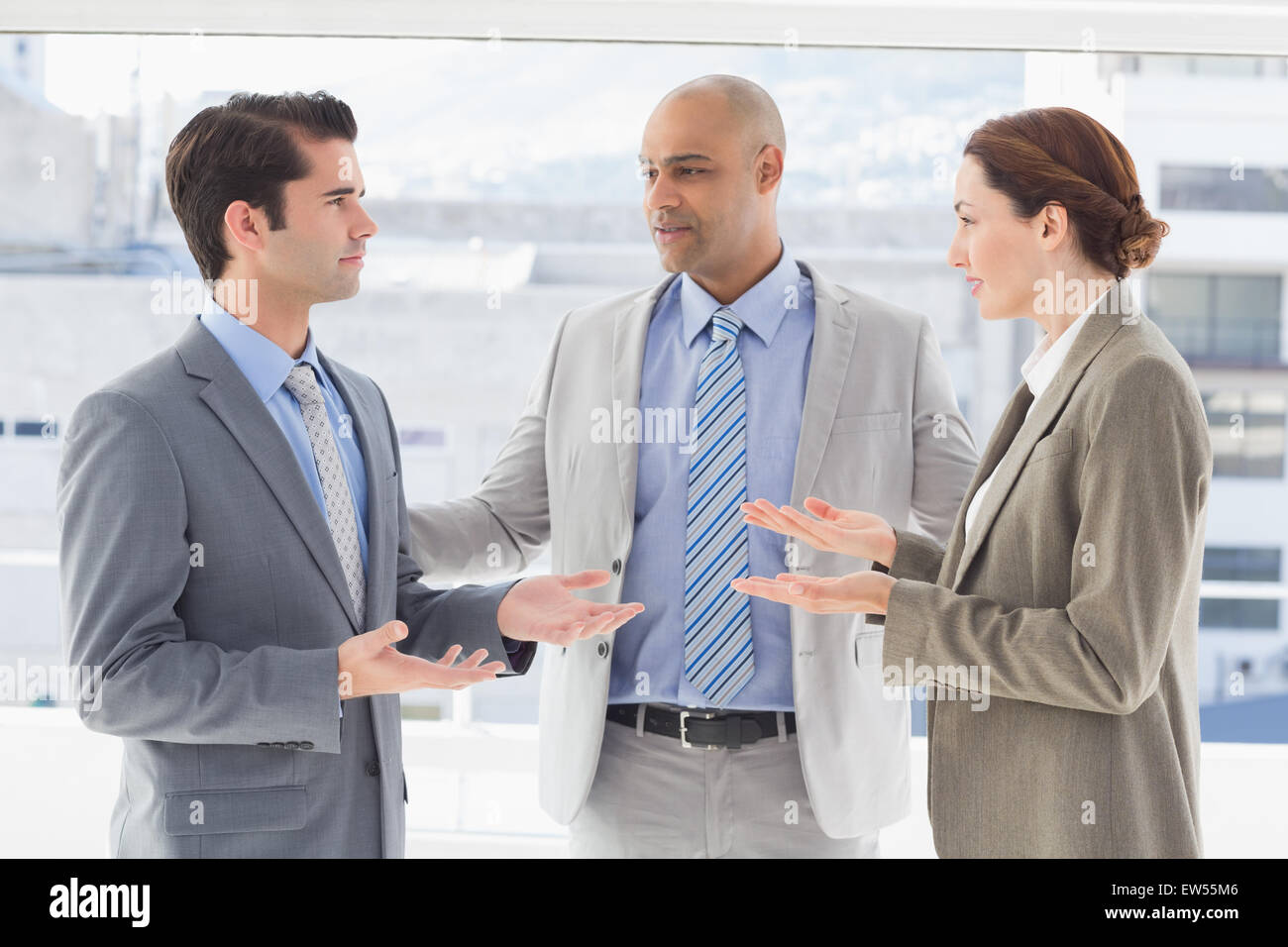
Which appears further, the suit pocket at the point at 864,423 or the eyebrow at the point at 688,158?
the eyebrow at the point at 688,158

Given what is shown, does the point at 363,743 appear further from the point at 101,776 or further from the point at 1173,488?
the point at 101,776

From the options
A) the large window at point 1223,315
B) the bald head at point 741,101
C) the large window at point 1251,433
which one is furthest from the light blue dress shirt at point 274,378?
the large window at point 1223,315

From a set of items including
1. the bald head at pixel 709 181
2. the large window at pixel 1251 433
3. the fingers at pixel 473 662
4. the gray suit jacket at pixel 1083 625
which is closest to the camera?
the gray suit jacket at pixel 1083 625

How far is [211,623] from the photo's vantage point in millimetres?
1471

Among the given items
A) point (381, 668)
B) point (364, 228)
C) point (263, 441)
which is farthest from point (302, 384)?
point (381, 668)

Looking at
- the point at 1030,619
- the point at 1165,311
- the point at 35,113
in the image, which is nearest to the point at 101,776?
the point at 1030,619

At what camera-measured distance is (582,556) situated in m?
2.02

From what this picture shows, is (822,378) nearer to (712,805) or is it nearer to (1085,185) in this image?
(1085,185)

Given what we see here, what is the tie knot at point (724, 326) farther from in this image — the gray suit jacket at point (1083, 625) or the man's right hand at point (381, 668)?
the man's right hand at point (381, 668)

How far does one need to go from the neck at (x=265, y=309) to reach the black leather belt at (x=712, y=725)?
0.89 metres

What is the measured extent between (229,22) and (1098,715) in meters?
2.48

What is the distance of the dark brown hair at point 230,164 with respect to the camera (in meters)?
1.62

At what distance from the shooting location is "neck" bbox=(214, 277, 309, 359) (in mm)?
1615

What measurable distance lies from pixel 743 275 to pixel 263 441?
1043 mm
